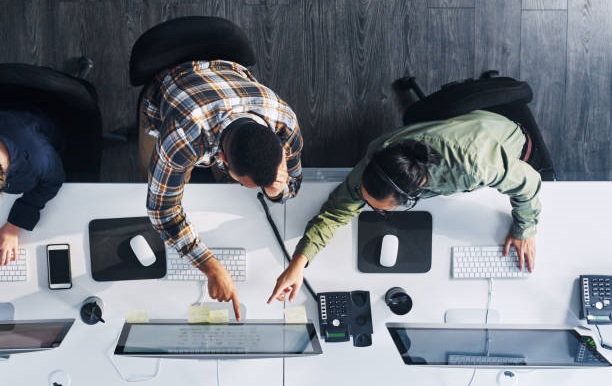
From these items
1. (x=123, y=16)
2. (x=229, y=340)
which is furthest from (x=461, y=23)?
(x=229, y=340)

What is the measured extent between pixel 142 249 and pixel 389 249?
85cm

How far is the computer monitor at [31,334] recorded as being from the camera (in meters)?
1.69

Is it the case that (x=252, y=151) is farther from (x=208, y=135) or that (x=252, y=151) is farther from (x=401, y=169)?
(x=401, y=169)

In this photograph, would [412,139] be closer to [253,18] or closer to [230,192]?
[230,192]

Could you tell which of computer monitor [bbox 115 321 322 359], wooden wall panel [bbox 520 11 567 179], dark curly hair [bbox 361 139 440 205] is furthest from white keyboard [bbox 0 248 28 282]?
wooden wall panel [bbox 520 11 567 179]

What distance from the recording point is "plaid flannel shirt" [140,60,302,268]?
1.43m

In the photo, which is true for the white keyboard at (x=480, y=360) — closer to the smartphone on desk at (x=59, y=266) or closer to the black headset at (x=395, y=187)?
the black headset at (x=395, y=187)

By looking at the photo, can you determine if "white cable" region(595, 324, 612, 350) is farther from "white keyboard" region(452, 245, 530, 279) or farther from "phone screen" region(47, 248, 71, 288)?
"phone screen" region(47, 248, 71, 288)

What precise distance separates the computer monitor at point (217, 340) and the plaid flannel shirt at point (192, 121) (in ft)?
0.80

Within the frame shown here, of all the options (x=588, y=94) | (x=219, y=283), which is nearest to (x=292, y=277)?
(x=219, y=283)

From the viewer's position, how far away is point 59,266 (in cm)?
180

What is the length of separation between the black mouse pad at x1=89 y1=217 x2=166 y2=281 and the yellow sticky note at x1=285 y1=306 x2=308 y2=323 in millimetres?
477

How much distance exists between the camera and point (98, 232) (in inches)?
71.0

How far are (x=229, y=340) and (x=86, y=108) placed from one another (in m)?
0.92
